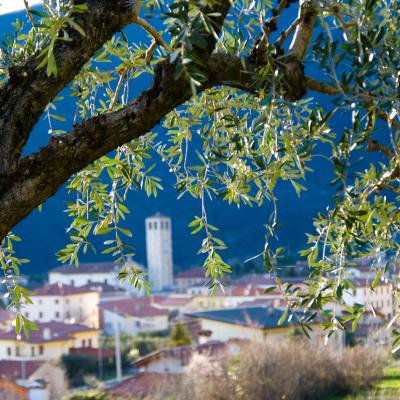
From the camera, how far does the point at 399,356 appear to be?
18.0 meters

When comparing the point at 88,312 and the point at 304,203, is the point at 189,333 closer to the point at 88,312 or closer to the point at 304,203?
the point at 88,312

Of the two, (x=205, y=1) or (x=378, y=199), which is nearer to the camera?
(x=205, y=1)

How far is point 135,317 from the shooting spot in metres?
32.7

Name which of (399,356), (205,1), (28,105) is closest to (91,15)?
(28,105)

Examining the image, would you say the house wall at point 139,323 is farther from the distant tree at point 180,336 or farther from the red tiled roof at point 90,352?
the distant tree at point 180,336

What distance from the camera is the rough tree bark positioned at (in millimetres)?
1385

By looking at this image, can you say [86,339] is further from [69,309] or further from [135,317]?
[69,309]

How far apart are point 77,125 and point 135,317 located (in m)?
31.7

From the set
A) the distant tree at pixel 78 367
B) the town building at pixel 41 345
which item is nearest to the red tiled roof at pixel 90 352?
the distant tree at pixel 78 367

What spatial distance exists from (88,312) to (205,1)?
117 ft

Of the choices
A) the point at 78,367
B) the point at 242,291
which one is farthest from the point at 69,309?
the point at 78,367

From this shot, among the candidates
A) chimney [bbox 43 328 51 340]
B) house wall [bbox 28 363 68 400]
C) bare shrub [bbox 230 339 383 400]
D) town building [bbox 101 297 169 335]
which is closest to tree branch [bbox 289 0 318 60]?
bare shrub [bbox 230 339 383 400]

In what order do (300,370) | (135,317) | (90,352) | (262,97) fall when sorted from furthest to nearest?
1. (135,317)
2. (90,352)
3. (300,370)
4. (262,97)

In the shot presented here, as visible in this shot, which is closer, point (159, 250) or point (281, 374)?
point (281, 374)
